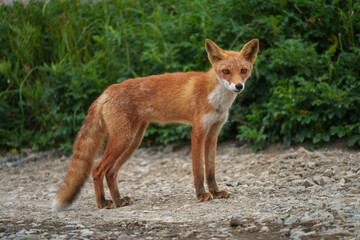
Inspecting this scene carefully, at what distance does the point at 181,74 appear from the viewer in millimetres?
4449

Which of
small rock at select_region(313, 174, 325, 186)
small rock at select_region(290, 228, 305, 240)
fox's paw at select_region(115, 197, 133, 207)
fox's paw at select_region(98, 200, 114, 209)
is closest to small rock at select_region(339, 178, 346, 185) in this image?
small rock at select_region(313, 174, 325, 186)

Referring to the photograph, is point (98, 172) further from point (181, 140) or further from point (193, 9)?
point (193, 9)

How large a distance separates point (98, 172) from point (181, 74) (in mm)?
1332

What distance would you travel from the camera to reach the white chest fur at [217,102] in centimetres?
397

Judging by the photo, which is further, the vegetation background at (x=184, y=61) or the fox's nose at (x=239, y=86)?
the vegetation background at (x=184, y=61)

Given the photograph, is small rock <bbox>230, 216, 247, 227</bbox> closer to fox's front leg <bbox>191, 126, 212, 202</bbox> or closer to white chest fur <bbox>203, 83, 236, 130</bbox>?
fox's front leg <bbox>191, 126, 212, 202</bbox>

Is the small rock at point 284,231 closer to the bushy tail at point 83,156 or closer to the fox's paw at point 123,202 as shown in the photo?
the fox's paw at point 123,202

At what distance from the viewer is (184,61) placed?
6664 mm

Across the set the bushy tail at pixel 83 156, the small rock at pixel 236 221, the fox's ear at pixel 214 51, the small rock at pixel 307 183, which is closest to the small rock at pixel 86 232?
the bushy tail at pixel 83 156

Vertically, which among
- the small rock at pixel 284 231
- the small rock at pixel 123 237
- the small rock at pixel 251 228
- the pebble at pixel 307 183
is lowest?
the pebble at pixel 307 183

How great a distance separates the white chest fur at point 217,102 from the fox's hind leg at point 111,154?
78cm

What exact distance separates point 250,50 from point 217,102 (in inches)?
23.7

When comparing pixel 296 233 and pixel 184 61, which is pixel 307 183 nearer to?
pixel 296 233

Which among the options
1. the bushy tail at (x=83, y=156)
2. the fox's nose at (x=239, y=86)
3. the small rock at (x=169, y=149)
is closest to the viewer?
the fox's nose at (x=239, y=86)
